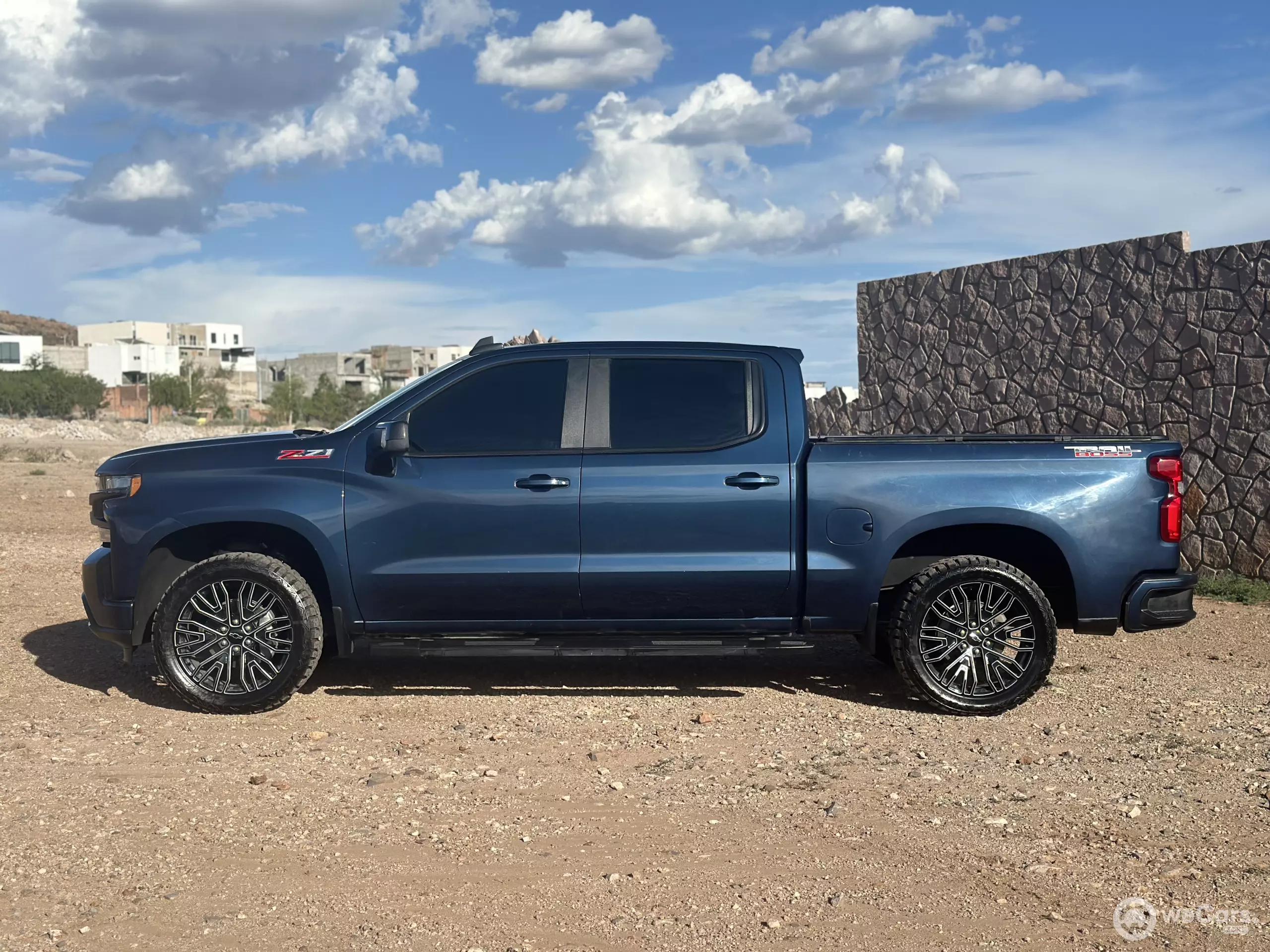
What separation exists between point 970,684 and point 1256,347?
19.2 ft

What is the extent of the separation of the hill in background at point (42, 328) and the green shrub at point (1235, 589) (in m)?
145

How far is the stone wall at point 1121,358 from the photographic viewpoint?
10.9 m

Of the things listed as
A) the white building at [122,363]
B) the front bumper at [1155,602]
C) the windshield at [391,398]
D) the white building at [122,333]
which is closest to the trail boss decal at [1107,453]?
the front bumper at [1155,602]

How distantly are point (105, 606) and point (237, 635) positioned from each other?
756mm

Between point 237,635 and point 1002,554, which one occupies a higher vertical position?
point 1002,554

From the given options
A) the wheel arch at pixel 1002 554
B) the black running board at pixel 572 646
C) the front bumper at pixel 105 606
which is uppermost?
the wheel arch at pixel 1002 554

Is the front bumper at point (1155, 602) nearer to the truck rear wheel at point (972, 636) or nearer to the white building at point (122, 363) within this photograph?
the truck rear wheel at point (972, 636)

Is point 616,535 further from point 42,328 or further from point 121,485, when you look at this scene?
point 42,328

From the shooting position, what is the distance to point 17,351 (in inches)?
4363

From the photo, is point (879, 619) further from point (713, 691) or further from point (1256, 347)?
point (1256, 347)

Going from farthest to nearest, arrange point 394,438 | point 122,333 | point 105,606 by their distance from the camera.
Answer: point 122,333, point 105,606, point 394,438

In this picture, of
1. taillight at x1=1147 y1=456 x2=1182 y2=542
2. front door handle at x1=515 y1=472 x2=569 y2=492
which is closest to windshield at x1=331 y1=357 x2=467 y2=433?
front door handle at x1=515 y1=472 x2=569 y2=492

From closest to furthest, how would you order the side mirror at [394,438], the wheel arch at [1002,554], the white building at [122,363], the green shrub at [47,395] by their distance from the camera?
the side mirror at [394,438], the wheel arch at [1002,554], the green shrub at [47,395], the white building at [122,363]

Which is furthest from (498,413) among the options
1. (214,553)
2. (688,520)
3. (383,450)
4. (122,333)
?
(122,333)
